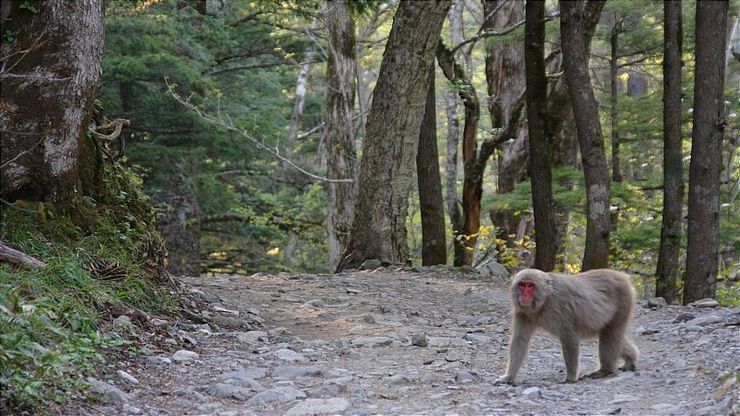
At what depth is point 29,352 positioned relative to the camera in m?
4.68

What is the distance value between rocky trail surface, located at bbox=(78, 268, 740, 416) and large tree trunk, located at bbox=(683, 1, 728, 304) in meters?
0.86

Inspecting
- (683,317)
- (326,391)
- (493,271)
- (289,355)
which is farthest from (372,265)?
(326,391)

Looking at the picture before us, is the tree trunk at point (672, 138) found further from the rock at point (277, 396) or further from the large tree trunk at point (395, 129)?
the rock at point (277, 396)

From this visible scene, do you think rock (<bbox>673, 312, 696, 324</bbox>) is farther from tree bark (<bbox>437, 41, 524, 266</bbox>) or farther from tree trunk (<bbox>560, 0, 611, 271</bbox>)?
tree bark (<bbox>437, 41, 524, 266</bbox>)

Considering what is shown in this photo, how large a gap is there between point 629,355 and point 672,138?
4632 millimetres

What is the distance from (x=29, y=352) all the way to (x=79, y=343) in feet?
2.89

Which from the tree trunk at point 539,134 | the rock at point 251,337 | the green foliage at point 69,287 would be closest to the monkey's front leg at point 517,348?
the rock at point 251,337

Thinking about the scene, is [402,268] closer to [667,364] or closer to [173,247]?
[667,364]

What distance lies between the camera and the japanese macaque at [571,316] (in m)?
6.32

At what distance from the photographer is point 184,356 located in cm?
658

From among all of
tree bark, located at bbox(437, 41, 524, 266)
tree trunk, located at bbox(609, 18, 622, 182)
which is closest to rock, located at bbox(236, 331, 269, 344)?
tree bark, located at bbox(437, 41, 524, 266)

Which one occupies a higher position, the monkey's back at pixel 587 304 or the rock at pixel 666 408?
the monkey's back at pixel 587 304

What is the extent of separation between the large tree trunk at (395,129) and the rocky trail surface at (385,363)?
2.56 meters

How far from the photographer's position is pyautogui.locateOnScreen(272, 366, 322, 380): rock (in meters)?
6.52
